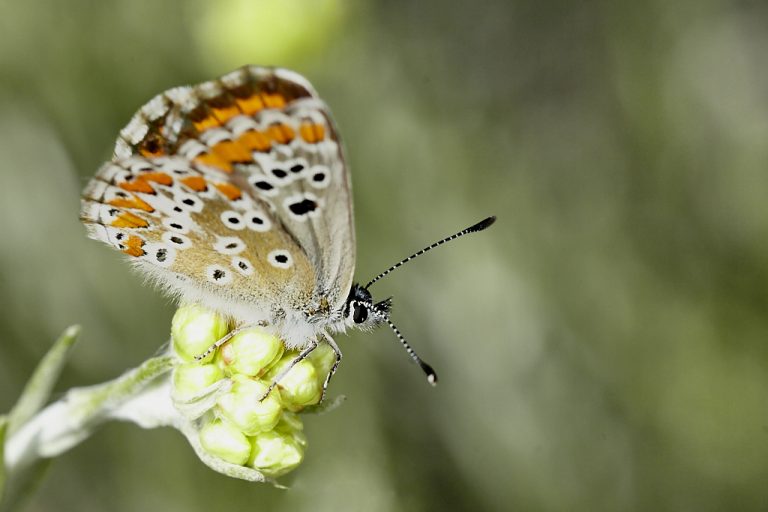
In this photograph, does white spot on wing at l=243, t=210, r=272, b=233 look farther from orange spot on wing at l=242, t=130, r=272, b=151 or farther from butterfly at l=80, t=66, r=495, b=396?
orange spot on wing at l=242, t=130, r=272, b=151

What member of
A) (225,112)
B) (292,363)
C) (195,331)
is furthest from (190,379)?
(225,112)

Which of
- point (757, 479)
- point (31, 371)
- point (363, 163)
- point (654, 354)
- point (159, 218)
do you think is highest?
point (159, 218)

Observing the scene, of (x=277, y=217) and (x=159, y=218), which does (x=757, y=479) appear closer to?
(x=277, y=217)

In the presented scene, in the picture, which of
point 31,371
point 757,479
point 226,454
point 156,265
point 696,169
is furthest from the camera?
point 696,169

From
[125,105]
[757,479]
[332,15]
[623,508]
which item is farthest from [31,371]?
[757,479]

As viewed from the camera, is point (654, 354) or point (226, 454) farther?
point (654, 354)

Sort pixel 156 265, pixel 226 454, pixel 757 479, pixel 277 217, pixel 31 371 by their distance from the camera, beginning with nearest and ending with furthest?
pixel 226 454 < pixel 277 217 < pixel 156 265 < pixel 31 371 < pixel 757 479

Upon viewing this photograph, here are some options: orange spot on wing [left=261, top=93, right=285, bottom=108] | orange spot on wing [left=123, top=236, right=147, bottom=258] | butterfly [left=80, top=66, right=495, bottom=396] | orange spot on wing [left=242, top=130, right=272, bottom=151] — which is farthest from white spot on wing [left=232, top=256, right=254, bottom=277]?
orange spot on wing [left=261, top=93, right=285, bottom=108]
